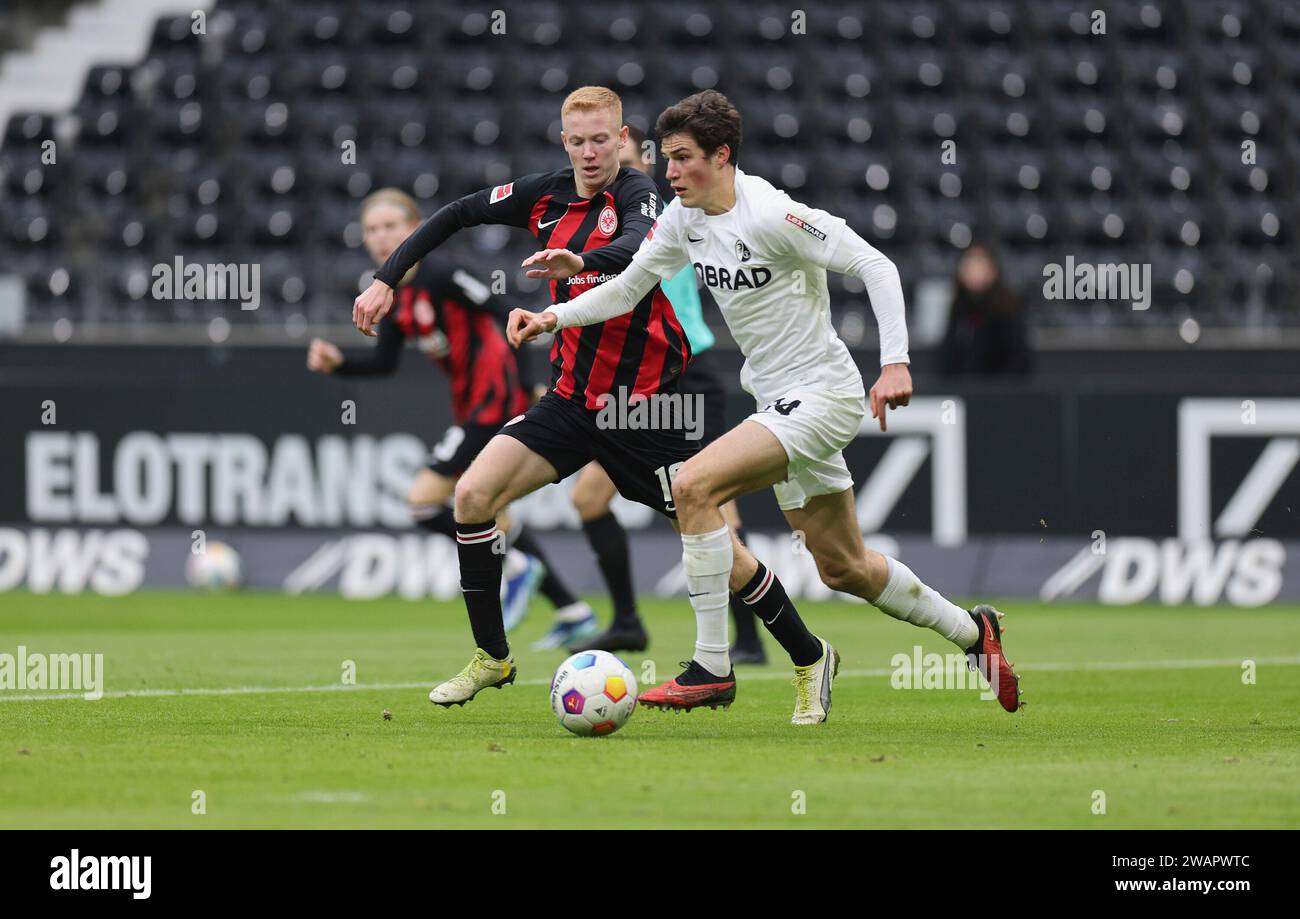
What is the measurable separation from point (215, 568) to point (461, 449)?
16.0 feet

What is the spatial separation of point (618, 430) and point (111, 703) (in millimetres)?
2416

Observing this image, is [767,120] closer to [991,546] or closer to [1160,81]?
[1160,81]

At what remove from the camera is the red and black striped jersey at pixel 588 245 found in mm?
8250

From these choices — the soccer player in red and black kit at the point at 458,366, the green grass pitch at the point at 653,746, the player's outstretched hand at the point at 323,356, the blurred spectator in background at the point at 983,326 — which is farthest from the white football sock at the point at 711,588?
the blurred spectator in background at the point at 983,326

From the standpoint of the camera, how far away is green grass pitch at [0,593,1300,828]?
5.71 meters

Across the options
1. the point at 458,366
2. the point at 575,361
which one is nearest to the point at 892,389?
the point at 575,361

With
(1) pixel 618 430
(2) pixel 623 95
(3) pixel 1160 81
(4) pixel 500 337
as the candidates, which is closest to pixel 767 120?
(2) pixel 623 95

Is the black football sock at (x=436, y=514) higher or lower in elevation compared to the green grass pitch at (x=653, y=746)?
higher

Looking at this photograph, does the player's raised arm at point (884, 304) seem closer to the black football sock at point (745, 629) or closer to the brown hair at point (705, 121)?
the brown hair at point (705, 121)

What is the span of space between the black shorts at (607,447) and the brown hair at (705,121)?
4.10 feet

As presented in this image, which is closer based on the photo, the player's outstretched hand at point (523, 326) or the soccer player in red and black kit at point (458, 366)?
the player's outstretched hand at point (523, 326)

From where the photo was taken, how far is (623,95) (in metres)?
20.9

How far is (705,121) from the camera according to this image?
24.6 feet
